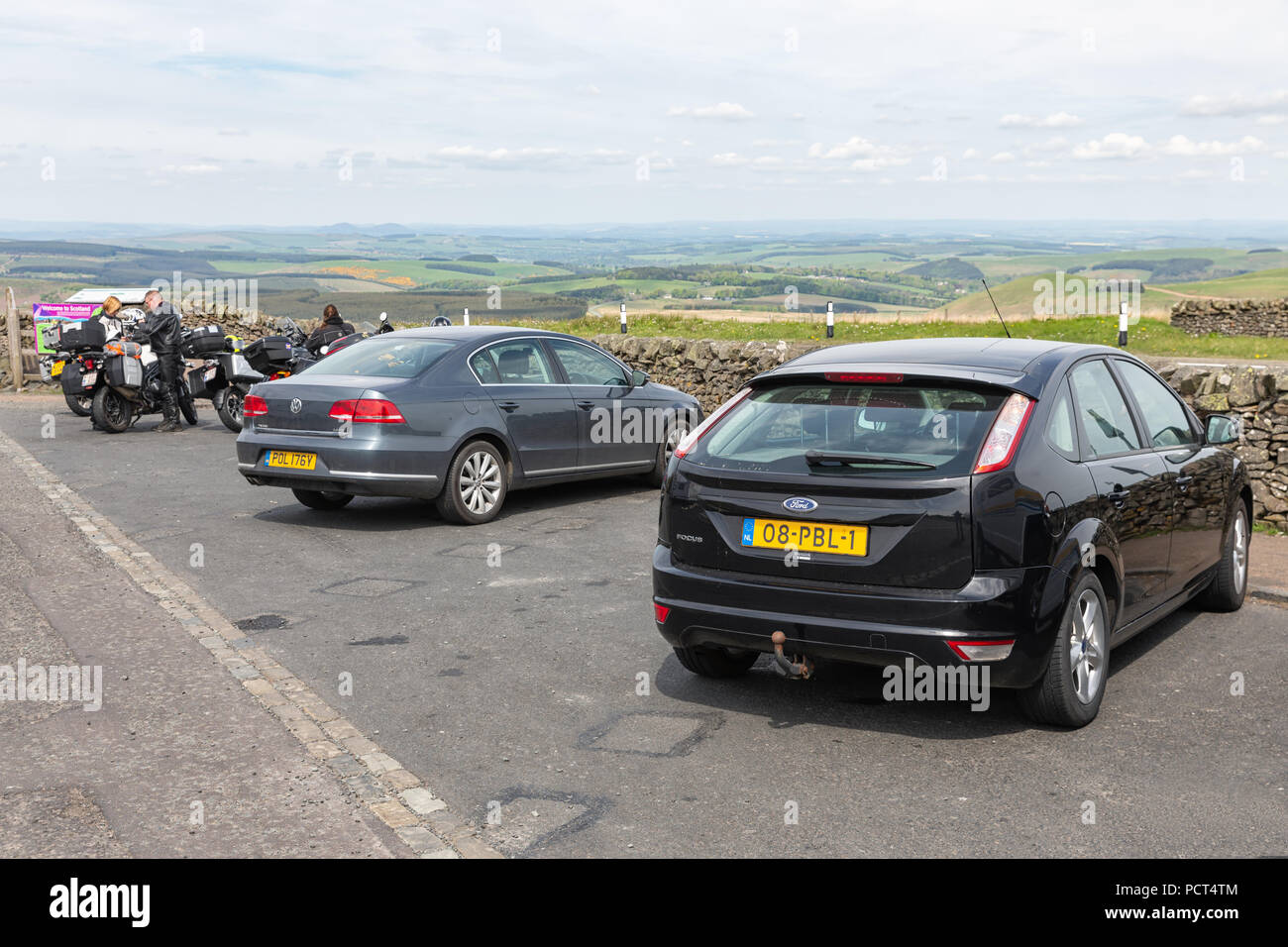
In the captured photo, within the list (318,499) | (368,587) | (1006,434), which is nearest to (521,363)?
(318,499)

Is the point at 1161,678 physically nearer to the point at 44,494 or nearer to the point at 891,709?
the point at 891,709

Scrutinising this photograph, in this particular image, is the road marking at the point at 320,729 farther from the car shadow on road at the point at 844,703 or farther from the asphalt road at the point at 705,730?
the car shadow on road at the point at 844,703

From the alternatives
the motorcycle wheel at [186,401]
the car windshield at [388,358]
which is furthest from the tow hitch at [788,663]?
the motorcycle wheel at [186,401]

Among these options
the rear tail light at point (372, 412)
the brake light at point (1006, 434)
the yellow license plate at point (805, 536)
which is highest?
the brake light at point (1006, 434)

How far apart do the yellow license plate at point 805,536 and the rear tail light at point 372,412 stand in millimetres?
5399

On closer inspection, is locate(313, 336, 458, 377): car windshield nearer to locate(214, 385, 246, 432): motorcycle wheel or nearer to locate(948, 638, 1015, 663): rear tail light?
locate(948, 638, 1015, 663): rear tail light

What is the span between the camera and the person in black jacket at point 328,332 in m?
18.6

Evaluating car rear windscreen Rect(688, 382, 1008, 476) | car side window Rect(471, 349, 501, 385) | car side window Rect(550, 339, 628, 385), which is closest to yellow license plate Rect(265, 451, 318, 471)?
car side window Rect(471, 349, 501, 385)

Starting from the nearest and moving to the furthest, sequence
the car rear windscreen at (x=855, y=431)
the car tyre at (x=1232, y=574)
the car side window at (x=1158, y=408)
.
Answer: the car rear windscreen at (x=855, y=431), the car side window at (x=1158, y=408), the car tyre at (x=1232, y=574)

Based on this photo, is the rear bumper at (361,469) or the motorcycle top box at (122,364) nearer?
the rear bumper at (361,469)

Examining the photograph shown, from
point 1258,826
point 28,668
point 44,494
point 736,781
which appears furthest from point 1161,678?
point 44,494

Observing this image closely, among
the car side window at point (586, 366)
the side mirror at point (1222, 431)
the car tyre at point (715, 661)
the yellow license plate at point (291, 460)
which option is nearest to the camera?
the car tyre at point (715, 661)

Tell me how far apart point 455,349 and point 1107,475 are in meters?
6.46

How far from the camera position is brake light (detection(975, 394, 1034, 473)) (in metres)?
5.16
